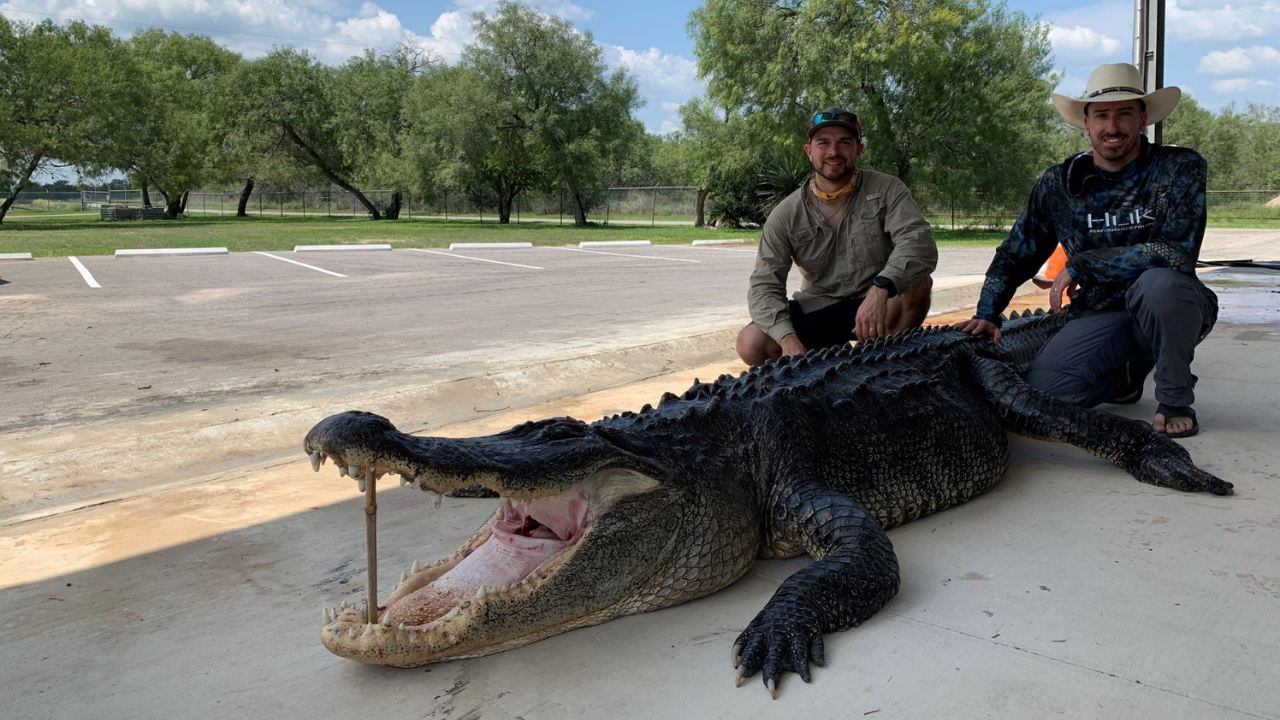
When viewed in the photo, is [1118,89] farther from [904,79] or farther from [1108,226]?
[904,79]

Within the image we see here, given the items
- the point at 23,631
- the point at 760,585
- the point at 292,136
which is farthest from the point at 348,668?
the point at 292,136

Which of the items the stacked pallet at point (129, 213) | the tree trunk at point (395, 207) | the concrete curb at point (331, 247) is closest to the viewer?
the concrete curb at point (331, 247)

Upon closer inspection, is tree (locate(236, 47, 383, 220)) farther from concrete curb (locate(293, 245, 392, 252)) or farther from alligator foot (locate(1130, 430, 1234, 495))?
alligator foot (locate(1130, 430, 1234, 495))

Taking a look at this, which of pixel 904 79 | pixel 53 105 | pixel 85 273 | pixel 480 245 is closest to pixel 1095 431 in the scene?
pixel 85 273

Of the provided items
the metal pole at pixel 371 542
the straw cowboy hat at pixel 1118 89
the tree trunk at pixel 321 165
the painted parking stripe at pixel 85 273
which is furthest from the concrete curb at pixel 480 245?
the tree trunk at pixel 321 165

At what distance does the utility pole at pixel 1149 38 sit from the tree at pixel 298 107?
4485 cm

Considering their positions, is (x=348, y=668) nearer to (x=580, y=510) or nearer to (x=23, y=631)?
(x=580, y=510)

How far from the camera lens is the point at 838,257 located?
207 inches

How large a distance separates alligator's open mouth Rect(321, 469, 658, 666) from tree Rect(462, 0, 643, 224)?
130ft

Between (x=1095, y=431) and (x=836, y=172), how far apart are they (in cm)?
189

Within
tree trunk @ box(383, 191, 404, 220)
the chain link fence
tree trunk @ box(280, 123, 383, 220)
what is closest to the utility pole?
the chain link fence

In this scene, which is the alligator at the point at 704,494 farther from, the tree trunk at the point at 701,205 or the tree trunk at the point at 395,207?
the tree trunk at the point at 395,207

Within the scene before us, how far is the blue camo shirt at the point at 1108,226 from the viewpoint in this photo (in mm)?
4387

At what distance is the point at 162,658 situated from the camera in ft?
8.13
